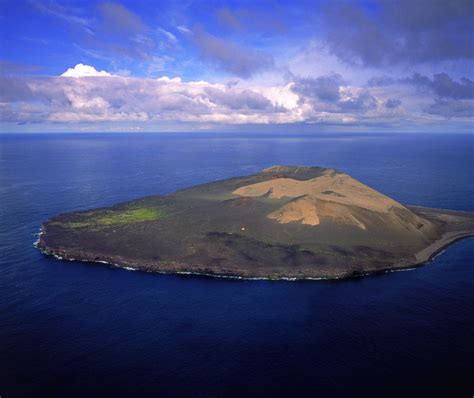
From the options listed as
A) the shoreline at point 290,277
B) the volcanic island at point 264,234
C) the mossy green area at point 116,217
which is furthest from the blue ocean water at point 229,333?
the mossy green area at point 116,217

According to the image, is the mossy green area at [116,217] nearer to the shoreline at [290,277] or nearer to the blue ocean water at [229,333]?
the shoreline at [290,277]

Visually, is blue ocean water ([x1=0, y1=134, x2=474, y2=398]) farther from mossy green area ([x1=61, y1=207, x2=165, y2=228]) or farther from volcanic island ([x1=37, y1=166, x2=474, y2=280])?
mossy green area ([x1=61, y1=207, x2=165, y2=228])

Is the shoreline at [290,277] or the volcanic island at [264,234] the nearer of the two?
the shoreline at [290,277]

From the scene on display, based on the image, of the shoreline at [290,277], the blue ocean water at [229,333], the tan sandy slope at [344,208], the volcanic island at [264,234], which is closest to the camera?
the blue ocean water at [229,333]

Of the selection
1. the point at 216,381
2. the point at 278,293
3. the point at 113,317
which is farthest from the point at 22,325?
the point at 278,293

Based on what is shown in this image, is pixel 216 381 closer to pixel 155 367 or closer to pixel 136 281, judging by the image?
pixel 155 367

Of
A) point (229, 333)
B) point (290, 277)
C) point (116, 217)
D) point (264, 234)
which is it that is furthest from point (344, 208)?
point (116, 217)
